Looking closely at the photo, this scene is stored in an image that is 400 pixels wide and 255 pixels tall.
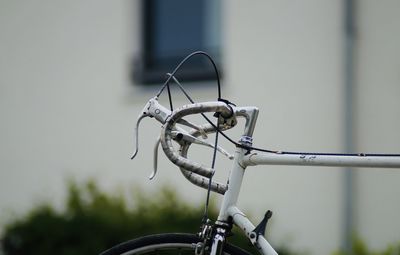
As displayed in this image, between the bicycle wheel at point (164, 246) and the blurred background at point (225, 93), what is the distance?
3.37 meters

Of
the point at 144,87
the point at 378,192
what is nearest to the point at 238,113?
the point at 378,192

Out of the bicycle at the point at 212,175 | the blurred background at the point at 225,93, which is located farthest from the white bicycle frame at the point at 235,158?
the blurred background at the point at 225,93

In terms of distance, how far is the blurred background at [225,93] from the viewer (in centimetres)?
557

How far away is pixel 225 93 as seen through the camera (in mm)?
6297

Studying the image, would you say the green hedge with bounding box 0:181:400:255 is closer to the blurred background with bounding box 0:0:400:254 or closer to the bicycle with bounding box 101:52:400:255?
the blurred background with bounding box 0:0:400:254

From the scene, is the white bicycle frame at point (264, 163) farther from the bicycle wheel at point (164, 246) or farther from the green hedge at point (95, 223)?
the green hedge at point (95, 223)

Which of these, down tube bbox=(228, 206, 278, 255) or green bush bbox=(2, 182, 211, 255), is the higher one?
down tube bbox=(228, 206, 278, 255)

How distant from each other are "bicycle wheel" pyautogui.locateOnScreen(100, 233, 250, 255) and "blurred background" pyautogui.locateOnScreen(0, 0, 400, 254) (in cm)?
337

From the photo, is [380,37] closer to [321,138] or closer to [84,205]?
[321,138]

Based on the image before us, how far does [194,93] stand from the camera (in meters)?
6.41

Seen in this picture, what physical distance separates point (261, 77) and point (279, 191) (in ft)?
2.62

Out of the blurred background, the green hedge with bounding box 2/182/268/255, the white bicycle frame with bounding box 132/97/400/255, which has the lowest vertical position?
the green hedge with bounding box 2/182/268/255

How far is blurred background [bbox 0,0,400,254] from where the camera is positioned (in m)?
5.57

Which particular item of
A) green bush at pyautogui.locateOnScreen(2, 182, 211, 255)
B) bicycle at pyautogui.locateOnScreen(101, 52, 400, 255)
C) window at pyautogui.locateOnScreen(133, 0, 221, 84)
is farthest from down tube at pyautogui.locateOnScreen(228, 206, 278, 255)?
window at pyautogui.locateOnScreen(133, 0, 221, 84)
